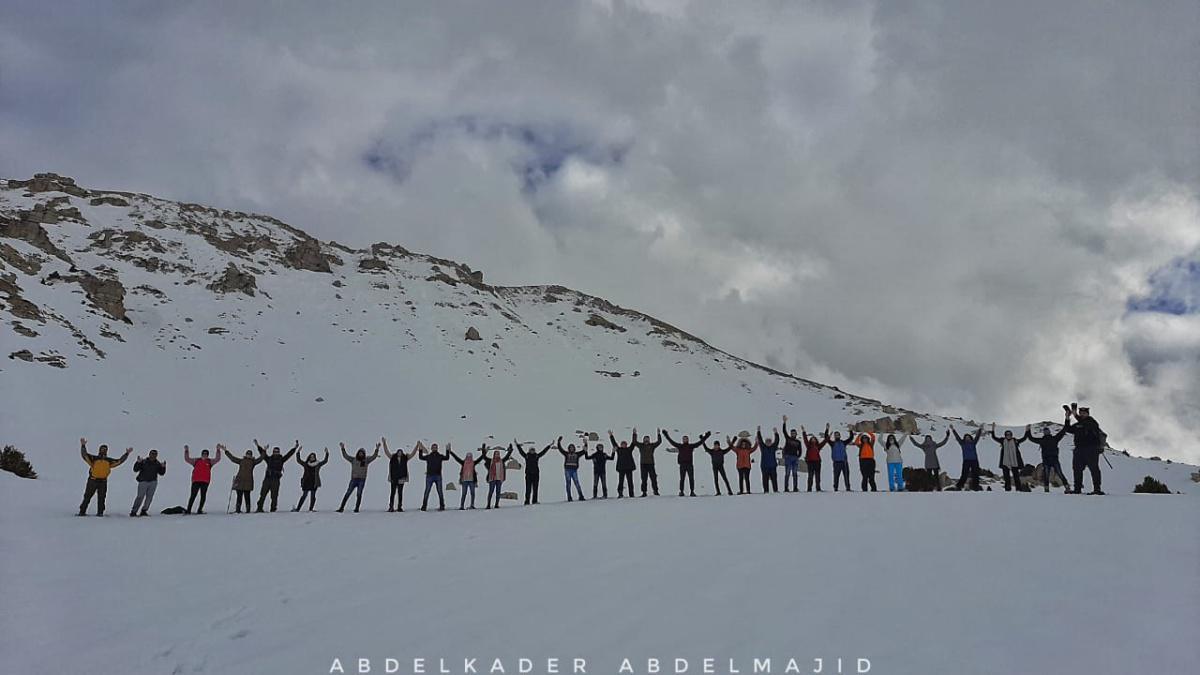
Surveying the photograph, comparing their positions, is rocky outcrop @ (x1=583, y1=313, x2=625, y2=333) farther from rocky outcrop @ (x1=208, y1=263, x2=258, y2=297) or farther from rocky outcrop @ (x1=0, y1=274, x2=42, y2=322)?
rocky outcrop @ (x1=0, y1=274, x2=42, y2=322)

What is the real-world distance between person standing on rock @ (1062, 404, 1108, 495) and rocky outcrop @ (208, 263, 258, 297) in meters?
59.8

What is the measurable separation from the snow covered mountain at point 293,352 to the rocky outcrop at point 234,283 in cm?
22

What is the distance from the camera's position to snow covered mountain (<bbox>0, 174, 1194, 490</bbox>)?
35.6 m

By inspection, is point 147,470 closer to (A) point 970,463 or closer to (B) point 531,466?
(B) point 531,466

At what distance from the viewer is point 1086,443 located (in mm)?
14602

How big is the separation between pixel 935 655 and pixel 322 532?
10639 millimetres

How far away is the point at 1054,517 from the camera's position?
35.1 feet

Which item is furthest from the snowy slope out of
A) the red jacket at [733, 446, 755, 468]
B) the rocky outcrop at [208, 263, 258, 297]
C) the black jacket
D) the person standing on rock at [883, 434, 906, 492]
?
the rocky outcrop at [208, 263, 258, 297]

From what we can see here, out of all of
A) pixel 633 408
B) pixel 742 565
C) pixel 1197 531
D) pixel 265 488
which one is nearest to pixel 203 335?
pixel 633 408

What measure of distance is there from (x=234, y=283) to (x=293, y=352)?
13.8 m

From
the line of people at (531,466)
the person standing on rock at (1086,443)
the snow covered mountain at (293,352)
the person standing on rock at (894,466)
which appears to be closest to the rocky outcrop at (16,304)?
the snow covered mountain at (293,352)

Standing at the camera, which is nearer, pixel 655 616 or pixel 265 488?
pixel 655 616

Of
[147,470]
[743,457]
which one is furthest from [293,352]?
[743,457]

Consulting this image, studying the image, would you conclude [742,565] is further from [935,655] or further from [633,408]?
[633,408]
